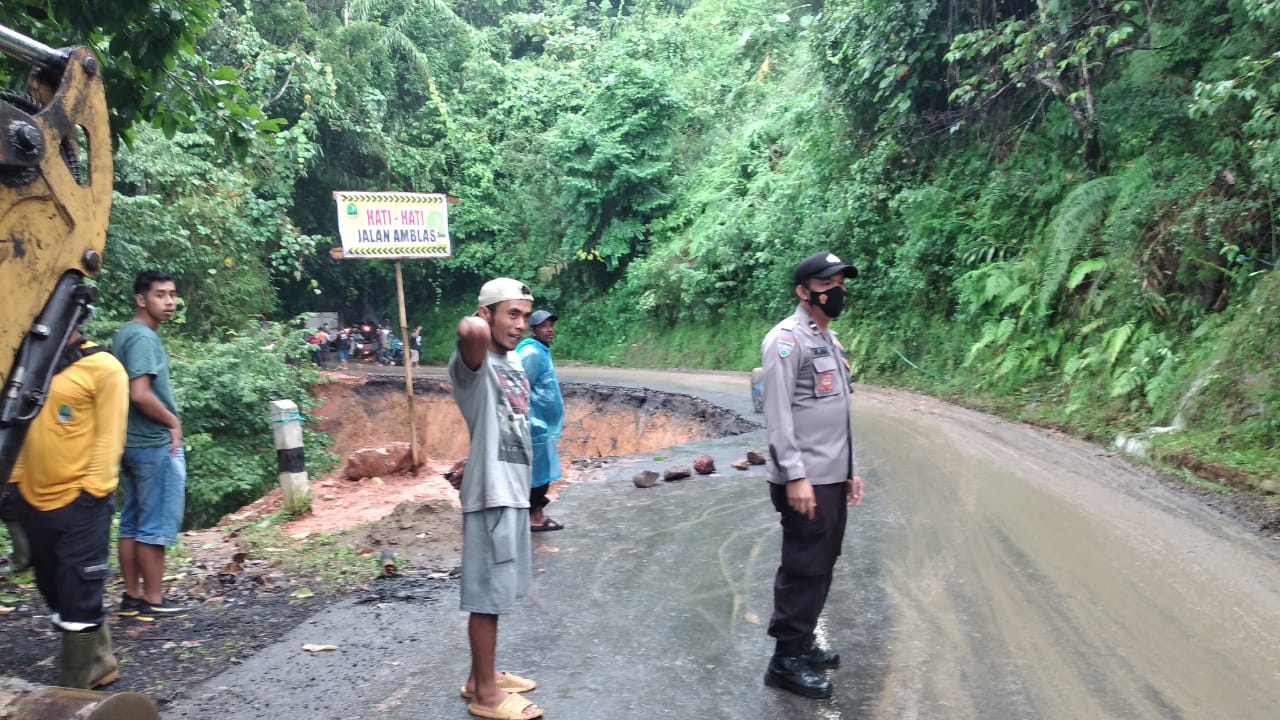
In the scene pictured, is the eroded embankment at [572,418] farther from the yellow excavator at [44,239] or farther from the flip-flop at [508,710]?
the yellow excavator at [44,239]

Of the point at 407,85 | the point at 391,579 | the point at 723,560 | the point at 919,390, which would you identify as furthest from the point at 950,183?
the point at 407,85

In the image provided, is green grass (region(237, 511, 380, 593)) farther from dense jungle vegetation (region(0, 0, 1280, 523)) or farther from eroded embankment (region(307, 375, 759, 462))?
eroded embankment (region(307, 375, 759, 462))

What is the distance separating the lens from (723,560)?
628cm

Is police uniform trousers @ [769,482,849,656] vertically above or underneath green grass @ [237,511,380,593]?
above

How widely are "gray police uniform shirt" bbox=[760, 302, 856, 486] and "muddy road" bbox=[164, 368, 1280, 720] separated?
1.04 meters

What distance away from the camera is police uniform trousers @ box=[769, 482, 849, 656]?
4051 mm

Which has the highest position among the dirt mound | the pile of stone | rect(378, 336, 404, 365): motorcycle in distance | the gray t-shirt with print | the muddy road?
rect(378, 336, 404, 365): motorcycle in distance

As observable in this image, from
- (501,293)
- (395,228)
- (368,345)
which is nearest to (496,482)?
(501,293)

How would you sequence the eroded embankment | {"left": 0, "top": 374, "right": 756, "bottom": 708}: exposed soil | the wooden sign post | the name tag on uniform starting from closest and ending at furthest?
1. the name tag on uniform
2. {"left": 0, "top": 374, "right": 756, "bottom": 708}: exposed soil
3. the wooden sign post
4. the eroded embankment

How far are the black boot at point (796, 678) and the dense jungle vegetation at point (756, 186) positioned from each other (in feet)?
14.4

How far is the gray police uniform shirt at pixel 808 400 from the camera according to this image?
13.3 ft

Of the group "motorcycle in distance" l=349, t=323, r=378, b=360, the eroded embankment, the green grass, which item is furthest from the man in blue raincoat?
"motorcycle in distance" l=349, t=323, r=378, b=360

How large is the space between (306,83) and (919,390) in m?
16.9

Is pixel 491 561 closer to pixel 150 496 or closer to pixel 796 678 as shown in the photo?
pixel 796 678
